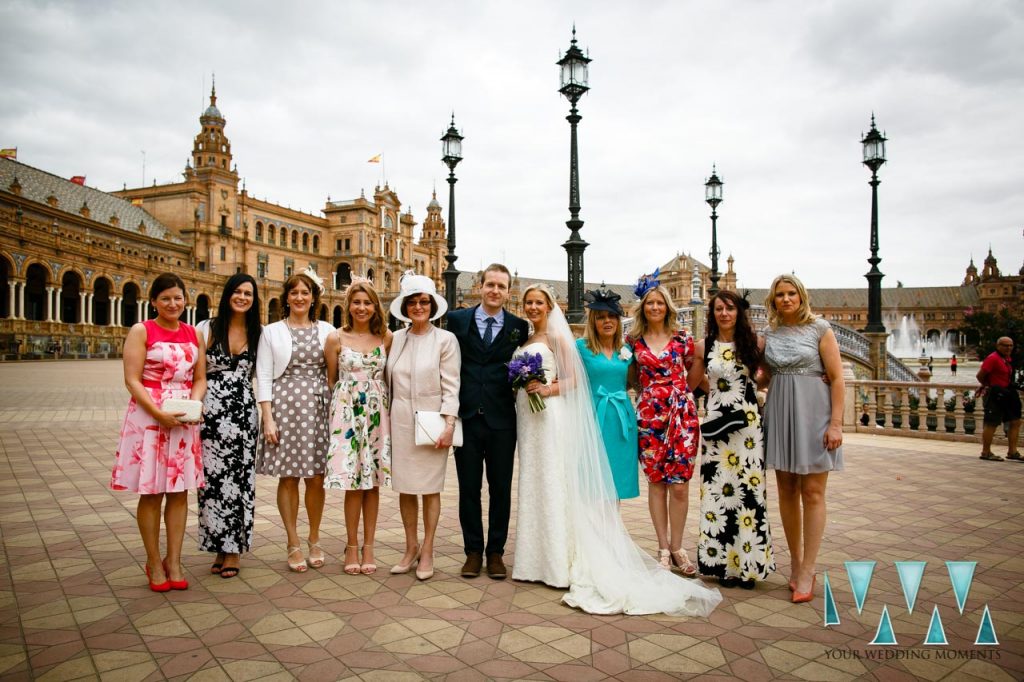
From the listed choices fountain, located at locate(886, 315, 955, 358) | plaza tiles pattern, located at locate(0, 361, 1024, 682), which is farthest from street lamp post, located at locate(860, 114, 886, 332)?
fountain, located at locate(886, 315, 955, 358)

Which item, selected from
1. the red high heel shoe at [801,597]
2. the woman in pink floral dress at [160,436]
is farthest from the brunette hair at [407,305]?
the red high heel shoe at [801,597]

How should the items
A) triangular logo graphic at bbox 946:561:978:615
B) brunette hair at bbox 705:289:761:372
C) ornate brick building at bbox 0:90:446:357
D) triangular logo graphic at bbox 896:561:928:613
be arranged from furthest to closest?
1. ornate brick building at bbox 0:90:446:357
2. brunette hair at bbox 705:289:761:372
3. triangular logo graphic at bbox 896:561:928:613
4. triangular logo graphic at bbox 946:561:978:615

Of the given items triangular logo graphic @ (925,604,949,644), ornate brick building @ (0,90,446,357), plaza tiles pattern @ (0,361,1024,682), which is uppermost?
ornate brick building @ (0,90,446,357)

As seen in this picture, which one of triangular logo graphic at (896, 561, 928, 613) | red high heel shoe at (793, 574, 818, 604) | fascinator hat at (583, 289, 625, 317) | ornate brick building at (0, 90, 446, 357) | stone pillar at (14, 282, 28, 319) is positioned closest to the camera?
triangular logo graphic at (896, 561, 928, 613)

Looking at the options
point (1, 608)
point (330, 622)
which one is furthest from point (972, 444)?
point (1, 608)

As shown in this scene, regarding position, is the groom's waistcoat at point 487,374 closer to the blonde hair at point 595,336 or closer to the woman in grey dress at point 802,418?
the blonde hair at point 595,336

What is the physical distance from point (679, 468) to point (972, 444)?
10034 mm

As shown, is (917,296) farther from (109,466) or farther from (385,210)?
(109,466)

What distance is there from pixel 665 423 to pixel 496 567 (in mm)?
1727

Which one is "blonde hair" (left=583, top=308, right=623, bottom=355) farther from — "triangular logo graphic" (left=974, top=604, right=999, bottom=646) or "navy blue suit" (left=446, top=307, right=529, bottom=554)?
"triangular logo graphic" (left=974, top=604, right=999, bottom=646)

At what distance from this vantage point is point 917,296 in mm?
109500

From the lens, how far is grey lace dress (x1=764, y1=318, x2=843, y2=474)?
430 cm

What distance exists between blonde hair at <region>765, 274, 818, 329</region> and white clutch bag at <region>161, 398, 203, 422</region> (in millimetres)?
4154

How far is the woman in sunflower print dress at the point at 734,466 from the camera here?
14.7 ft
